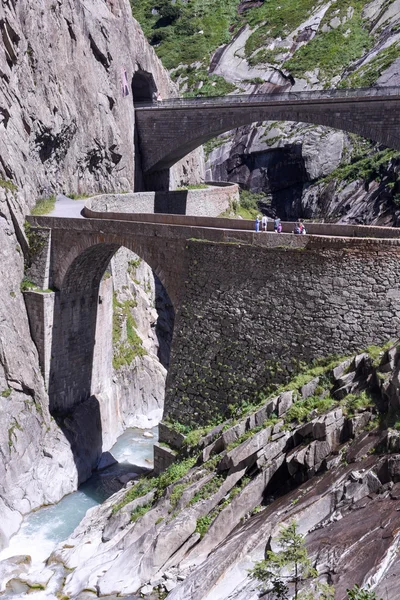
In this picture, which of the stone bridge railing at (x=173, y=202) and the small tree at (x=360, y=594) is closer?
the small tree at (x=360, y=594)

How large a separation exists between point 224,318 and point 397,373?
7.04m

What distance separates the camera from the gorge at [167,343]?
16.8 metres

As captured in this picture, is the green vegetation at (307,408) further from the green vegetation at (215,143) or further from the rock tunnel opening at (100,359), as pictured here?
the green vegetation at (215,143)

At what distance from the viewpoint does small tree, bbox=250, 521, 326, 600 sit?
40.4 ft

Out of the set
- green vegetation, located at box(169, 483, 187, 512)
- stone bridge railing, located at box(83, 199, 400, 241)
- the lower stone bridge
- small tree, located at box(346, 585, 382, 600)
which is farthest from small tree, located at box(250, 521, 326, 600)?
stone bridge railing, located at box(83, 199, 400, 241)

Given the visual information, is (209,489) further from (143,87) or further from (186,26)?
(186,26)

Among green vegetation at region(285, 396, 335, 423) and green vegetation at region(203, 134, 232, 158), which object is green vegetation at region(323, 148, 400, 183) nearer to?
green vegetation at region(203, 134, 232, 158)

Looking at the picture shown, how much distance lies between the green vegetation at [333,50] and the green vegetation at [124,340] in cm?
4027

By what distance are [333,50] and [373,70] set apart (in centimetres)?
1031

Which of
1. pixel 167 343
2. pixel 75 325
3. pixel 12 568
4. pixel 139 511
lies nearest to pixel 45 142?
pixel 75 325

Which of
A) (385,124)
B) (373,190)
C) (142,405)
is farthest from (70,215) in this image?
(373,190)

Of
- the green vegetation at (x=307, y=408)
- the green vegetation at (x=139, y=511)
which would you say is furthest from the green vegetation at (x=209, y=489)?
the green vegetation at (x=307, y=408)

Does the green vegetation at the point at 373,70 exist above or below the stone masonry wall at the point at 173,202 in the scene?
above

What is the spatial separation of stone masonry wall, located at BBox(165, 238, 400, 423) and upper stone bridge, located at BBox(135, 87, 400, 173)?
17.5 m
